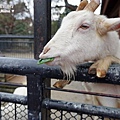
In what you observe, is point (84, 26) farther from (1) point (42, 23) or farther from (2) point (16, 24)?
(2) point (16, 24)

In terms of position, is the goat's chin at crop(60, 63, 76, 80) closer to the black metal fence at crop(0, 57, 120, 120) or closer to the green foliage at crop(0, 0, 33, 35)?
the black metal fence at crop(0, 57, 120, 120)

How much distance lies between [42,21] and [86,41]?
354 mm

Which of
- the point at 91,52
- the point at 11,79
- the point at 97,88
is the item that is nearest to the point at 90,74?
the point at 91,52

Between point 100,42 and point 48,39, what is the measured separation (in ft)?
1.26

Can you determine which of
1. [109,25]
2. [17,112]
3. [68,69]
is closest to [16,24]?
[17,112]

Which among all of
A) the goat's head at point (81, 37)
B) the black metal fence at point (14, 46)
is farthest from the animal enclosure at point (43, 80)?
the black metal fence at point (14, 46)

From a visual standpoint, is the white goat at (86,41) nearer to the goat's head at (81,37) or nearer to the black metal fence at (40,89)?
the goat's head at (81,37)

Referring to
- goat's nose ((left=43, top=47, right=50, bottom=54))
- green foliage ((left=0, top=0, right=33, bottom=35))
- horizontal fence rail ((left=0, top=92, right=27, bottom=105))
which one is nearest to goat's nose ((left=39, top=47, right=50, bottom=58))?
goat's nose ((left=43, top=47, right=50, bottom=54))

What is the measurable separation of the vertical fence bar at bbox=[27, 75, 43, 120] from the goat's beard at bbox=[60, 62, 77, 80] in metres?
0.11

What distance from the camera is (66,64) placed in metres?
1.11

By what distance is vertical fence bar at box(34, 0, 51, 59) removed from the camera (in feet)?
3.25

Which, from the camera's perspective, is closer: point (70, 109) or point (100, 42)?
point (70, 109)

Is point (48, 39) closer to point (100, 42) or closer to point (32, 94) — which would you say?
point (32, 94)

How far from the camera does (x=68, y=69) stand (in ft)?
3.44
